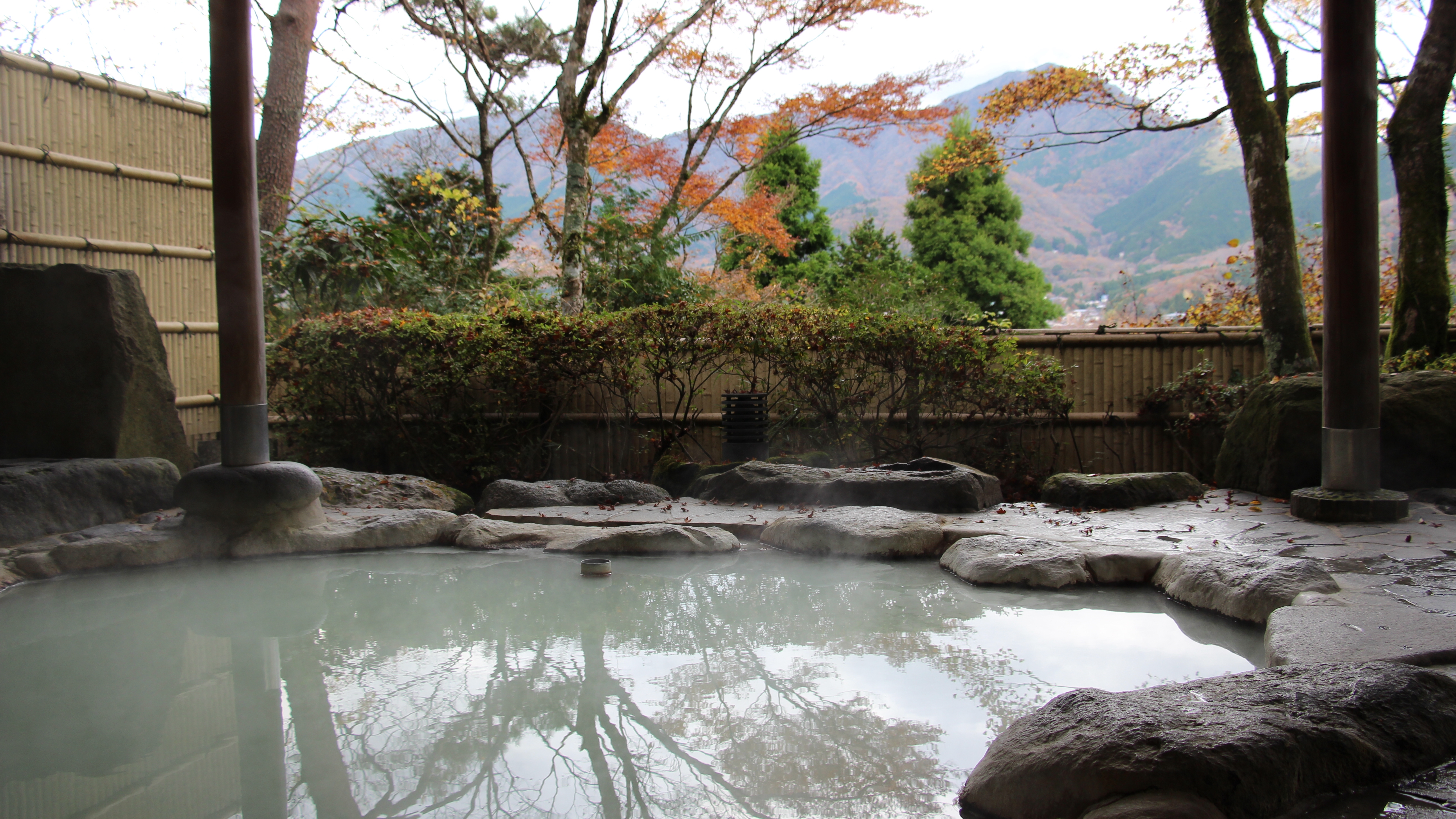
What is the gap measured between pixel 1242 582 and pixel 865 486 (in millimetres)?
2212

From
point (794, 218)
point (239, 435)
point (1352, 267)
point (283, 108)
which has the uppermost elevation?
point (794, 218)

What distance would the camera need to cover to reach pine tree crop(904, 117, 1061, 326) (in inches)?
617

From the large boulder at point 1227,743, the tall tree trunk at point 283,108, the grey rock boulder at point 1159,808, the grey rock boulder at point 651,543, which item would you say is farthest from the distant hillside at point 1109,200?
the grey rock boulder at point 1159,808

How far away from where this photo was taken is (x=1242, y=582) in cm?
299

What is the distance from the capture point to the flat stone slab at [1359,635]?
7.36 ft

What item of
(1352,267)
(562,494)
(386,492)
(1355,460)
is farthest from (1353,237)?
(386,492)

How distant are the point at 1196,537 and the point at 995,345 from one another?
2.26 metres

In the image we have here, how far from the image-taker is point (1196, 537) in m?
3.95

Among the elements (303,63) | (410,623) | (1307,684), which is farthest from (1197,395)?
(303,63)

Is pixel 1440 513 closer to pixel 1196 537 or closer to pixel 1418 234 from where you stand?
pixel 1196 537

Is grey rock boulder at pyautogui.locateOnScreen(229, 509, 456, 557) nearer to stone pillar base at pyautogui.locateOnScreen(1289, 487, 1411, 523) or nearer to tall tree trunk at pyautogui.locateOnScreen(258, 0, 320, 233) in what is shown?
stone pillar base at pyautogui.locateOnScreen(1289, 487, 1411, 523)

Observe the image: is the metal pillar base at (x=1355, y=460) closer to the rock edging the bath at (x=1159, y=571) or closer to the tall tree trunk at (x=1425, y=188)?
the rock edging the bath at (x=1159, y=571)

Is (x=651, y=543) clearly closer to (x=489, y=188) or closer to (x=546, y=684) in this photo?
(x=546, y=684)

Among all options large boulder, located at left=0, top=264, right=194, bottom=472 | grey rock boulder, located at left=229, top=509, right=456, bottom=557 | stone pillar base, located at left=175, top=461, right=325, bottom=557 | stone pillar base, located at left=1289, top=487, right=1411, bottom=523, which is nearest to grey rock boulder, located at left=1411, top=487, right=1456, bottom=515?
stone pillar base, located at left=1289, top=487, right=1411, bottom=523
